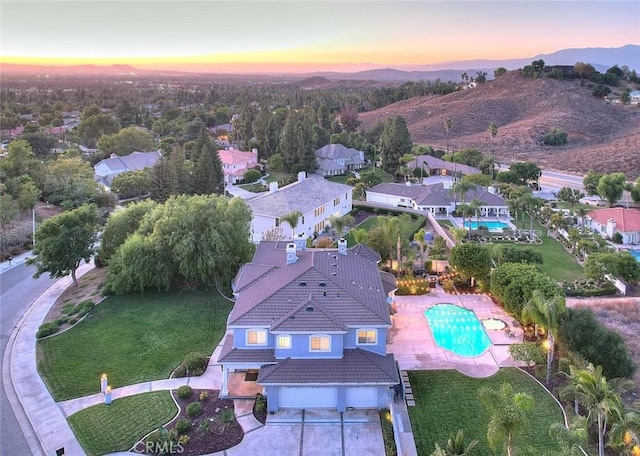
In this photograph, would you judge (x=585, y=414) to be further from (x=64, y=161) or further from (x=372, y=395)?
(x=64, y=161)

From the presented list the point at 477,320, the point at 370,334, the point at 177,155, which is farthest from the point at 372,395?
the point at 177,155

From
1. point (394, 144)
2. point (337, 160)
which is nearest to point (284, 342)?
point (394, 144)

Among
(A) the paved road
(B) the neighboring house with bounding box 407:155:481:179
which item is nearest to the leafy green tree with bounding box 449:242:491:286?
(A) the paved road

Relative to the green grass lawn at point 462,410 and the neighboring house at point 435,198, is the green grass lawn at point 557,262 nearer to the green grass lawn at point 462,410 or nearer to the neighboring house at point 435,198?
the neighboring house at point 435,198

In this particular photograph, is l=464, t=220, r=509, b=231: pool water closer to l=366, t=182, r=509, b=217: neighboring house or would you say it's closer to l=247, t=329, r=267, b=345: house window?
l=366, t=182, r=509, b=217: neighboring house

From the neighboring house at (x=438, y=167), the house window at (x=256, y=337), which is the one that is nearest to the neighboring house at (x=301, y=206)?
the house window at (x=256, y=337)

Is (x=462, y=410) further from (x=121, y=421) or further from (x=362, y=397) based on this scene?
(x=121, y=421)
